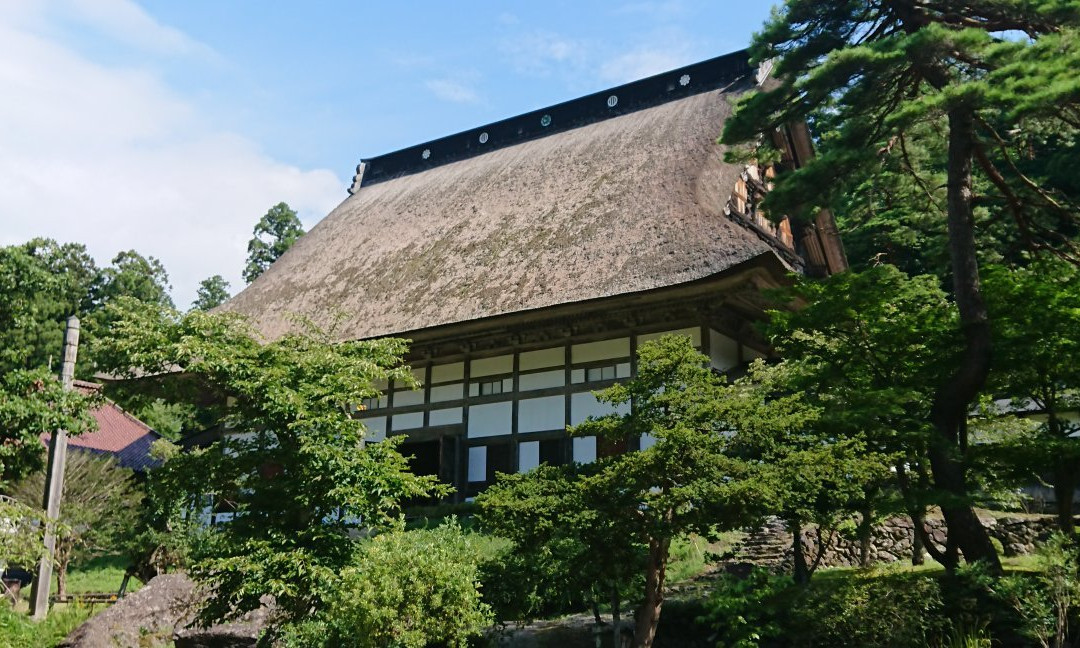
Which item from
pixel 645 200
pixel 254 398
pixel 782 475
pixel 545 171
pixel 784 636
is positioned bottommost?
pixel 784 636

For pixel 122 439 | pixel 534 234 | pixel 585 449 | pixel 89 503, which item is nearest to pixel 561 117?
pixel 534 234

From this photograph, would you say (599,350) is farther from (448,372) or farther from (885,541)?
(885,541)

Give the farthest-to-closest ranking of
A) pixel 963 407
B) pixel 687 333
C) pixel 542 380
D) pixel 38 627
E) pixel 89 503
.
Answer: pixel 542 380 → pixel 89 503 → pixel 687 333 → pixel 38 627 → pixel 963 407

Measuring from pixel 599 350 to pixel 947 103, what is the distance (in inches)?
295

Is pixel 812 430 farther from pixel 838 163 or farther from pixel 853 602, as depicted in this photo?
pixel 838 163

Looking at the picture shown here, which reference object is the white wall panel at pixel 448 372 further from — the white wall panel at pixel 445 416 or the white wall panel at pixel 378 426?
the white wall panel at pixel 378 426

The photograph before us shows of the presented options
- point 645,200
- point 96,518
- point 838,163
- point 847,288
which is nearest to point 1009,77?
point 838,163

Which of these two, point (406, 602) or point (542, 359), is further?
point (542, 359)

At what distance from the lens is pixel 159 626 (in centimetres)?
1091

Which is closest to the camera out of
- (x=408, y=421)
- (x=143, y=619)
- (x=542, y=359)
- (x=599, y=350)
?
(x=143, y=619)

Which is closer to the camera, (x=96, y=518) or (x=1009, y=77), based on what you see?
(x=1009, y=77)

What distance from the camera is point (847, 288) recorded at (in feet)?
30.5

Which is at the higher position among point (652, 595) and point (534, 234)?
point (534, 234)

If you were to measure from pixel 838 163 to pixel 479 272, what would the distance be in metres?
7.93
